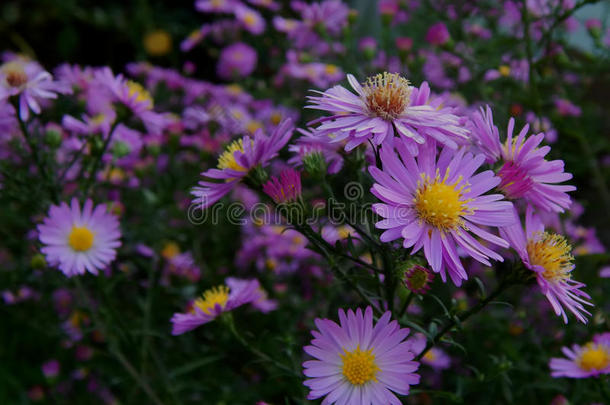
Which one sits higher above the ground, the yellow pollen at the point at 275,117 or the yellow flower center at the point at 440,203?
the yellow pollen at the point at 275,117

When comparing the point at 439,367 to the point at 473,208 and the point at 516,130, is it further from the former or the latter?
the point at 473,208

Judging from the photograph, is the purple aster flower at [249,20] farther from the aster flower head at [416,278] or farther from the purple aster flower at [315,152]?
the aster flower head at [416,278]

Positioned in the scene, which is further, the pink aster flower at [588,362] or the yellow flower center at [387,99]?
the pink aster flower at [588,362]

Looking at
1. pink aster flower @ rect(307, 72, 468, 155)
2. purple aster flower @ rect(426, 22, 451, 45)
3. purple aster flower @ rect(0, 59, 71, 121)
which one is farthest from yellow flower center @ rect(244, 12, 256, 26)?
pink aster flower @ rect(307, 72, 468, 155)

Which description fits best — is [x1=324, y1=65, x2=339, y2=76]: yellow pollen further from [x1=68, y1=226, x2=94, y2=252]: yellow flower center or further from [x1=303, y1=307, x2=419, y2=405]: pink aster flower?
[x1=303, y1=307, x2=419, y2=405]: pink aster flower

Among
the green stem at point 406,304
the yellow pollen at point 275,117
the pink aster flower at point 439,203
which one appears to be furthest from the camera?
the yellow pollen at point 275,117

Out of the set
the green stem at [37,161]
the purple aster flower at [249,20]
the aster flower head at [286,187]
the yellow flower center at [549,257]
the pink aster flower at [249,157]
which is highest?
the purple aster flower at [249,20]

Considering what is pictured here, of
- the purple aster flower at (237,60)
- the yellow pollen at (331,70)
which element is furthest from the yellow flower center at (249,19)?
the yellow pollen at (331,70)

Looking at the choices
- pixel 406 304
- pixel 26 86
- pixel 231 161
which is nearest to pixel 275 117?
pixel 26 86
